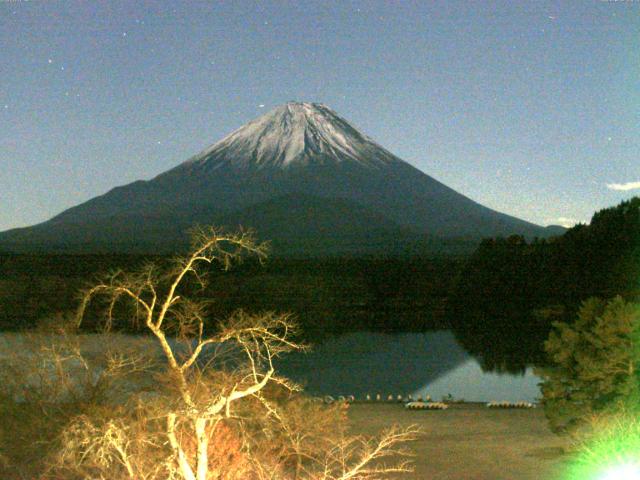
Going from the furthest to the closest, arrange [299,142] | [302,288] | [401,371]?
[299,142], [302,288], [401,371]

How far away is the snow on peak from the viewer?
109 m

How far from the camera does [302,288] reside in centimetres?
5206

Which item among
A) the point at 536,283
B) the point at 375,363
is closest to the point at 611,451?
the point at 375,363

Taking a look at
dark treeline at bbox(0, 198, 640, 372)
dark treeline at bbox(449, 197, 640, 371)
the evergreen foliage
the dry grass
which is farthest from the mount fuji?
the evergreen foliage

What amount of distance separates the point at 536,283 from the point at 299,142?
7113cm

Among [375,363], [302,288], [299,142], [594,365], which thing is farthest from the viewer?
[299,142]

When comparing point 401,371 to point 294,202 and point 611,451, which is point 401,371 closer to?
point 611,451

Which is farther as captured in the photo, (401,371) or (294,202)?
(294,202)

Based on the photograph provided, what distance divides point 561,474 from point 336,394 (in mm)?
12544

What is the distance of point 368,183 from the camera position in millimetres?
106312

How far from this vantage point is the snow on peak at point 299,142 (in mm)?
108875

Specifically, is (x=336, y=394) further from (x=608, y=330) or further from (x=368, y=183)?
(x=368, y=183)

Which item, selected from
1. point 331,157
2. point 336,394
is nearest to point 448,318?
point 336,394

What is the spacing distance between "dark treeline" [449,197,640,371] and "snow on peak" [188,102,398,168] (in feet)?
205
